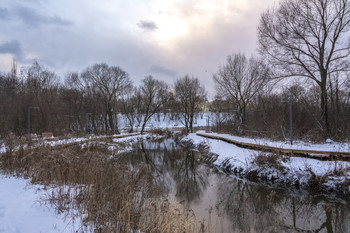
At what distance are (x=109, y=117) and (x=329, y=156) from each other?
26676 mm

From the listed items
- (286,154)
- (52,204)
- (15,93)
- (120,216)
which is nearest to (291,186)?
(286,154)

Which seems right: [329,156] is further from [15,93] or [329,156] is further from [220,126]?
[15,93]

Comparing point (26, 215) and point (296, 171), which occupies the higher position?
point (26, 215)

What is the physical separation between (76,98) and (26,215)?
26254mm

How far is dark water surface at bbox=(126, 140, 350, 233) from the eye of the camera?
505 centimetres

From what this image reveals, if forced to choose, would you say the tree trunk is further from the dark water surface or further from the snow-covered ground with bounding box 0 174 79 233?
the snow-covered ground with bounding box 0 174 79 233

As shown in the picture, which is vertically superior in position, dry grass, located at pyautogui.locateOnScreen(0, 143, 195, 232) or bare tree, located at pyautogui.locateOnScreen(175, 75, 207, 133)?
bare tree, located at pyautogui.locateOnScreen(175, 75, 207, 133)

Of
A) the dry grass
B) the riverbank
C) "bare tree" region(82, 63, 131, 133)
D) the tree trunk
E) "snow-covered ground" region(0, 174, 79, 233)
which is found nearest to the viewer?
"snow-covered ground" region(0, 174, 79, 233)

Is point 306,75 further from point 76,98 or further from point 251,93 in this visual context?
point 76,98

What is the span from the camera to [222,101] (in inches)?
983

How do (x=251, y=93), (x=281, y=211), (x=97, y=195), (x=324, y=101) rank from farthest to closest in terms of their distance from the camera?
1. (x=251, y=93)
2. (x=324, y=101)
3. (x=281, y=211)
4. (x=97, y=195)

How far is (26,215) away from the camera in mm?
3652

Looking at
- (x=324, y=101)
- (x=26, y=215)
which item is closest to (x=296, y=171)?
(x=324, y=101)

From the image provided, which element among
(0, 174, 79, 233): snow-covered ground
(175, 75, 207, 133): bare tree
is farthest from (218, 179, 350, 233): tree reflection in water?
(175, 75, 207, 133): bare tree
